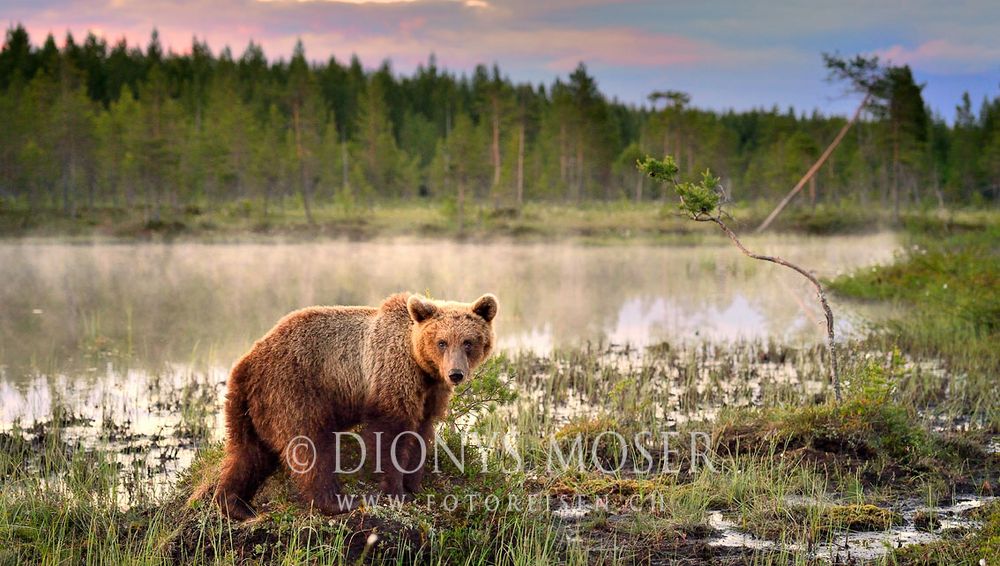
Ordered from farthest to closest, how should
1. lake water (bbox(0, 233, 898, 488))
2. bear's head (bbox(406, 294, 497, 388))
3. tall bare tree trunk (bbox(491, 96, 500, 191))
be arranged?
tall bare tree trunk (bbox(491, 96, 500, 191)), lake water (bbox(0, 233, 898, 488)), bear's head (bbox(406, 294, 497, 388))

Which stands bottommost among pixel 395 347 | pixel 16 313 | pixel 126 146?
pixel 16 313

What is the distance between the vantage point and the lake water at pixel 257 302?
1286 cm

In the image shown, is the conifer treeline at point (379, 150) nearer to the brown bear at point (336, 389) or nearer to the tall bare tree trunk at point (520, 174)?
the tall bare tree trunk at point (520, 174)

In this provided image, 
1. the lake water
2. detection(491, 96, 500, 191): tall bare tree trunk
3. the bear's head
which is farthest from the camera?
detection(491, 96, 500, 191): tall bare tree trunk

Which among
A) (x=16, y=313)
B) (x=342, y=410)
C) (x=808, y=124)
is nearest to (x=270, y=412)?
(x=342, y=410)

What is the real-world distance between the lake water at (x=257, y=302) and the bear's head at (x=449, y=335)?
4177 millimetres

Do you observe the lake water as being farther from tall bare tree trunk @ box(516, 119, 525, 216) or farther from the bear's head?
tall bare tree trunk @ box(516, 119, 525, 216)

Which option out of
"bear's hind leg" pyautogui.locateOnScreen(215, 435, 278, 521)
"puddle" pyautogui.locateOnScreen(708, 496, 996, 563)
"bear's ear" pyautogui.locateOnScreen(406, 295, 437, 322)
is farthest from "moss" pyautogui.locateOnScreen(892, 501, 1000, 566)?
"bear's hind leg" pyautogui.locateOnScreen(215, 435, 278, 521)

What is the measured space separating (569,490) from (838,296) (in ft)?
62.9

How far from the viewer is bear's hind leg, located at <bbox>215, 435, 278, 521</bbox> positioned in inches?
262

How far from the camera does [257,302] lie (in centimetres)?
2388

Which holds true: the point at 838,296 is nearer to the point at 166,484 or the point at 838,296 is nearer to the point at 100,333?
the point at 100,333

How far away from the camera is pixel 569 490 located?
8.52 meters

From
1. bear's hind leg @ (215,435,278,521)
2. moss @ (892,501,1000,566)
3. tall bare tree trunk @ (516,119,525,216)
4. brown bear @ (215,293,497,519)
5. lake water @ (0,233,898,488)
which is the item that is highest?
tall bare tree trunk @ (516,119,525,216)
